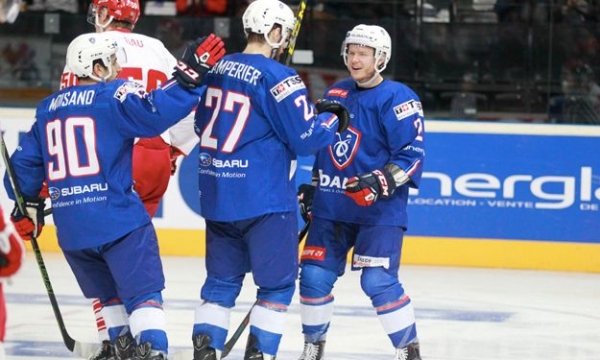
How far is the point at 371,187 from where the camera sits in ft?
16.5

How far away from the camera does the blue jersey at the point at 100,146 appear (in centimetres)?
464

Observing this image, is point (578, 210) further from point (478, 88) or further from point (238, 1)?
point (238, 1)

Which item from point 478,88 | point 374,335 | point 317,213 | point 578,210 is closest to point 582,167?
point 578,210

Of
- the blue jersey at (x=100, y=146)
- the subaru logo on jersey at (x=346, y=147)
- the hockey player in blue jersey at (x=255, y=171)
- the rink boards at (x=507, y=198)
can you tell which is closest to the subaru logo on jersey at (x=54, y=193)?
the blue jersey at (x=100, y=146)

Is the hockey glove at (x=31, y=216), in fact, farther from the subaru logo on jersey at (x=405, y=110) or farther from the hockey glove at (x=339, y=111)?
the subaru logo on jersey at (x=405, y=110)

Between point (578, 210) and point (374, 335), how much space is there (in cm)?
235

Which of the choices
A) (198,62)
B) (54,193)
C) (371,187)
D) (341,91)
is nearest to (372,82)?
(341,91)

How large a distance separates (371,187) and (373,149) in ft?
0.77

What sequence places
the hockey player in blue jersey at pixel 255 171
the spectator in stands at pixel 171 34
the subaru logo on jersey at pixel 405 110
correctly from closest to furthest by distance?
the hockey player in blue jersey at pixel 255 171 → the subaru logo on jersey at pixel 405 110 → the spectator in stands at pixel 171 34

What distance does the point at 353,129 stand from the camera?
523 cm

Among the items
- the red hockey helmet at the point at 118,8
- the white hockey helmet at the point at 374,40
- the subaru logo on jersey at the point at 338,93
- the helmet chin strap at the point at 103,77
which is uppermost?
the red hockey helmet at the point at 118,8

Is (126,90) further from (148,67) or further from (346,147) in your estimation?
(346,147)

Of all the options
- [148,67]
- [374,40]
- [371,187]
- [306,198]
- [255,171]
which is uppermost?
[374,40]

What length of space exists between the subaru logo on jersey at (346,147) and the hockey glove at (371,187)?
174mm
